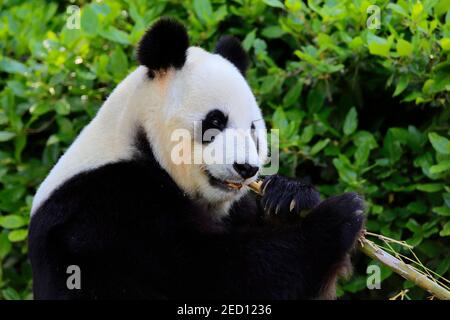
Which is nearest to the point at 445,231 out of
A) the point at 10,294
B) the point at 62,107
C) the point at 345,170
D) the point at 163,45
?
the point at 345,170

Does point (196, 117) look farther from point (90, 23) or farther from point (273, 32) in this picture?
point (90, 23)

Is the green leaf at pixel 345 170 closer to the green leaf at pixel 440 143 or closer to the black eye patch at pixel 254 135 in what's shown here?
the green leaf at pixel 440 143

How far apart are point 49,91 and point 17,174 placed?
23.6 inches

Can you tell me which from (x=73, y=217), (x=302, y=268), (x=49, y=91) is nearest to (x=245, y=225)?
(x=302, y=268)

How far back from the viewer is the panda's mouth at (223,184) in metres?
3.94

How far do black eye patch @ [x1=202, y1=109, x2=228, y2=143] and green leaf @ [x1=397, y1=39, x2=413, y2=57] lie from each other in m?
1.46

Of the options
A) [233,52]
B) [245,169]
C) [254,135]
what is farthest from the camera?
[233,52]

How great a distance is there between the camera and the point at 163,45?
3.98 m

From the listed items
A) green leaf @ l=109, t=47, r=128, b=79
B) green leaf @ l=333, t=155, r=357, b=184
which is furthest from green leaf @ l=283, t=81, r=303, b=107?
green leaf @ l=109, t=47, r=128, b=79

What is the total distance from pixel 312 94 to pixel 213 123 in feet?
5.69

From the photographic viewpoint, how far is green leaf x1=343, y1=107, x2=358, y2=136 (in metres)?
5.25

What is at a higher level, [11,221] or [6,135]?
[6,135]

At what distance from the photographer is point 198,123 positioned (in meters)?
3.88

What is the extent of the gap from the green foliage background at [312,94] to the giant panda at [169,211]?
1152 millimetres
